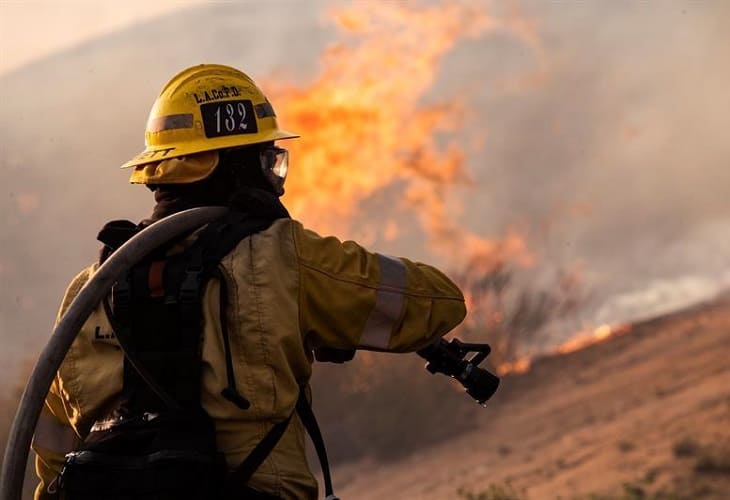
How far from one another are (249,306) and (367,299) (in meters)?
0.32

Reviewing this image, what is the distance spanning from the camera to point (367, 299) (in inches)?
152

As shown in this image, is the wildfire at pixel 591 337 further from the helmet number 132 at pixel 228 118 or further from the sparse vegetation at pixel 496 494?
the helmet number 132 at pixel 228 118

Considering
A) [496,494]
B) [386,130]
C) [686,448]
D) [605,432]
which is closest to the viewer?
[496,494]

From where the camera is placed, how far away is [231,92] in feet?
13.7

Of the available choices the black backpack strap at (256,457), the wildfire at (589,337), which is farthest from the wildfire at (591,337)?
the black backpack strap at (256,457)

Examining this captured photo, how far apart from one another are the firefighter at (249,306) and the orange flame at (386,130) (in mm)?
12230

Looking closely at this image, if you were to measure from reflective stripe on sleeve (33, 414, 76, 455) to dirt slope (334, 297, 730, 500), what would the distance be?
8.02m

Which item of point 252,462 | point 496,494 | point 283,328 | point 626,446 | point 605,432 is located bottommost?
point 252,462

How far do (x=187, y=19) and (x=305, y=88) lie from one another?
103 inches

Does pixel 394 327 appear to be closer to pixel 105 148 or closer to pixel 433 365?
pixel 433 365

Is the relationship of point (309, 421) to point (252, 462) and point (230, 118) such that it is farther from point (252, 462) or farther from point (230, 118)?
point (230, 118)

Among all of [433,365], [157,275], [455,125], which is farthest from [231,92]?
[455,125]

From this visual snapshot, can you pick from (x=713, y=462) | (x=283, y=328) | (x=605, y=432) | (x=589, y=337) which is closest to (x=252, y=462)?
(x=283, y=328)

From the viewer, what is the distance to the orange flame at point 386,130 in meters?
17.0
